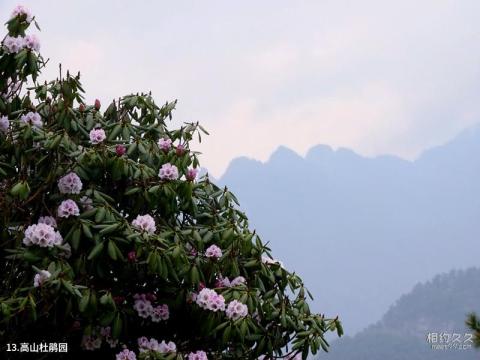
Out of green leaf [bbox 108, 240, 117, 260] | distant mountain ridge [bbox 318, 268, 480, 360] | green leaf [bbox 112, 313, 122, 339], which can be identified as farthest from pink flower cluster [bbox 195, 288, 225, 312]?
distant mountain ridge [bbox 318, 268, 480, 360]

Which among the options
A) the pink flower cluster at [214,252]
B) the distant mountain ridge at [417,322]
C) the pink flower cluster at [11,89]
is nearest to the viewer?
the pink flower cluster at [214,252]

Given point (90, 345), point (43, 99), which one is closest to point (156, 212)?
point (90, 345)

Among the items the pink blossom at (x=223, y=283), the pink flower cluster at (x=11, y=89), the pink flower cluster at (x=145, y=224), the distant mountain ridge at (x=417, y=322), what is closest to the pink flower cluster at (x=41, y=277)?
the pink flower cluster at (x=145, y=224)

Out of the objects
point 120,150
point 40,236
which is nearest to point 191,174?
point 120,150

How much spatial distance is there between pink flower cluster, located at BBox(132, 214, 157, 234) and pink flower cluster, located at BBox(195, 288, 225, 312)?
1.85ft

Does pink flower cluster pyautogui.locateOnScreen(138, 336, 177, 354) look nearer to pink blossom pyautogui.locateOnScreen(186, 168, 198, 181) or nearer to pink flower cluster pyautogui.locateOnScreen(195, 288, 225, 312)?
pink flower cluster pyautogui.locateOnScreen(195, 288, 225, 312)

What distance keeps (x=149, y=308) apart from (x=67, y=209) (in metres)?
0.91

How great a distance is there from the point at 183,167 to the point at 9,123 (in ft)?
4.52

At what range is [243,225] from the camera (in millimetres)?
5465

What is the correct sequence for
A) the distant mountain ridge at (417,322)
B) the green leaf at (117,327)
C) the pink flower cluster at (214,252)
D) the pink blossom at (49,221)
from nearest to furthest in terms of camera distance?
the green leaf at (117,327), the pink blossom at (49,221), the pink flower cluster at (214,252), the distant mountain ridge at (417,322)

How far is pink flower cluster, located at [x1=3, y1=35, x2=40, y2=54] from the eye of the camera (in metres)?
5.24

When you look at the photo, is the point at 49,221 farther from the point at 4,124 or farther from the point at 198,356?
the point at 198,356

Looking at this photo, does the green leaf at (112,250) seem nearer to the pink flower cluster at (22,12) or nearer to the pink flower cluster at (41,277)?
the pink flower cluster at (41,277)

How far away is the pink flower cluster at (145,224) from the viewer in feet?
15.1
